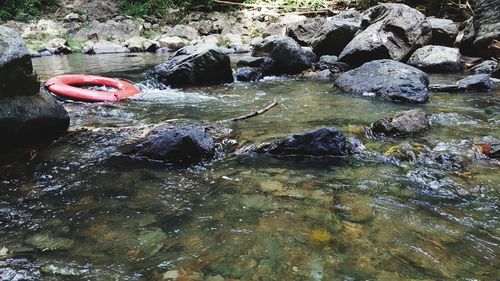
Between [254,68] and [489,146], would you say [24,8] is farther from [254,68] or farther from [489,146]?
[489,146]

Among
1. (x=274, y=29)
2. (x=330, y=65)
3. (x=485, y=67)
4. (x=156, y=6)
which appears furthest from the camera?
(x=156, y=6)

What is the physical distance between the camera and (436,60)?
8.94 meters

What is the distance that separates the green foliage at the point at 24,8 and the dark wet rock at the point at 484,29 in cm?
1972

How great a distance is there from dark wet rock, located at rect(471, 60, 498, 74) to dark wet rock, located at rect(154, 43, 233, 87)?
5527 millimetres

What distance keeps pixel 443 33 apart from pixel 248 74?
5.15 meters

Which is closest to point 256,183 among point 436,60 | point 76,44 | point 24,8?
point 436,60

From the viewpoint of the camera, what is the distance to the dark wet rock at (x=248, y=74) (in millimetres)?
8930

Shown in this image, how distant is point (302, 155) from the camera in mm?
3775

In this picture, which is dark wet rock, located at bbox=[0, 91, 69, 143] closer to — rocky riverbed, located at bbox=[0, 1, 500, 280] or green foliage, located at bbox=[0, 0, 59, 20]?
rocky riverbed, located at bbox=[0, 1, 500, 280]

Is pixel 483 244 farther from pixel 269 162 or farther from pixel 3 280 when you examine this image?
pixel 3 280

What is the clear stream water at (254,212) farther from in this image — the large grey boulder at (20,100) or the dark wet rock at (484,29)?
the dark wet rock at (484,29)

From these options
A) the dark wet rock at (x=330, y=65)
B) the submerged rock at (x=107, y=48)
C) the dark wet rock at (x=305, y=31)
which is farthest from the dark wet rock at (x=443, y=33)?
the submerged rock at (x=107, y=48)

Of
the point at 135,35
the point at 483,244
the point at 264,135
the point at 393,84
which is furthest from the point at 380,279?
the point at 135,35

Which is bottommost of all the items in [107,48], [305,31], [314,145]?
[107,48]
